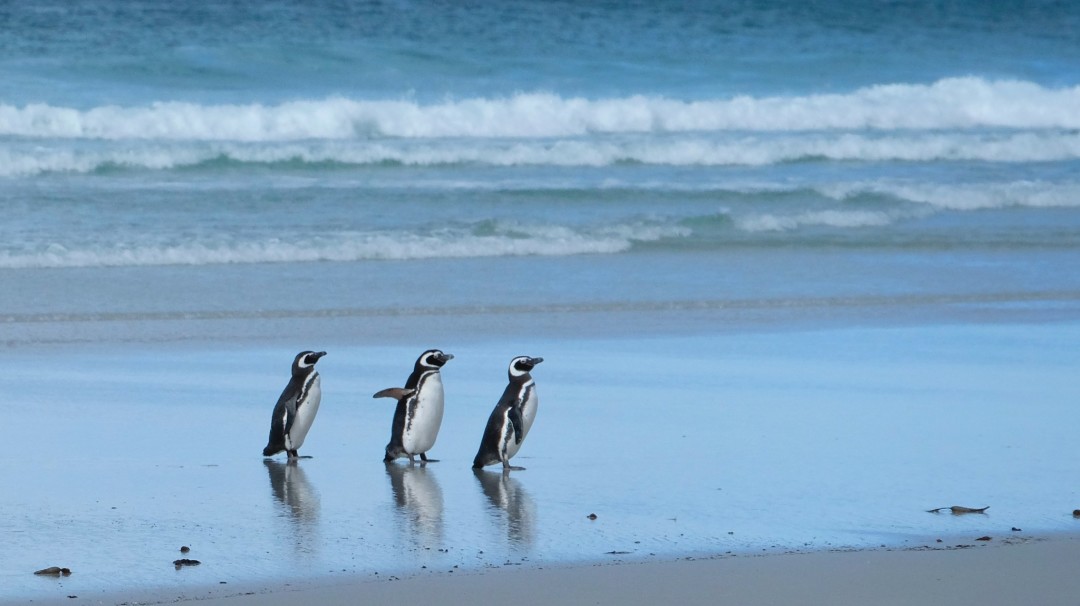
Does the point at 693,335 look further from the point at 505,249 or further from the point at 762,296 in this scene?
the point at 505,249

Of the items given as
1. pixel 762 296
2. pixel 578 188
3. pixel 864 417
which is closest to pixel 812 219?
pixel 578 188

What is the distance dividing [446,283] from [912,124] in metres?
13.5

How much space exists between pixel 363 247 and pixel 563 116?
975cm

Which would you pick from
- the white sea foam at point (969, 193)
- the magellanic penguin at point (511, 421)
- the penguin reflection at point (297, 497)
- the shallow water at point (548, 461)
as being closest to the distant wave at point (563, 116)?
the white sea foam at point (969, 193)

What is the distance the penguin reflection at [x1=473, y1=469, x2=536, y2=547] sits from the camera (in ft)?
14.1

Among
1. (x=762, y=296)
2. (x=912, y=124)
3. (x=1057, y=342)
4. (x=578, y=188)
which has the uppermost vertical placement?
(x=912, y=124)

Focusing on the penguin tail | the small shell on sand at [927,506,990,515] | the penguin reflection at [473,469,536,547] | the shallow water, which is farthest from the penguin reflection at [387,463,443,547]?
the small shell on sand at [927,506,990,515]

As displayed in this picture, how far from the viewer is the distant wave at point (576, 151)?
17.1m

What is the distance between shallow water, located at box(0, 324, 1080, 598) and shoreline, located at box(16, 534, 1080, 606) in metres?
0.11

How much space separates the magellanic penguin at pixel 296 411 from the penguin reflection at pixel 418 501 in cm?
35

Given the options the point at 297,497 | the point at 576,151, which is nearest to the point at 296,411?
the point at 297,497

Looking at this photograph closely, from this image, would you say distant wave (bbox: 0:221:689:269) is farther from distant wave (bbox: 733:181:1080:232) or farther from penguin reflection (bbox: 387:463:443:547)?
penguin reflection (bbox: 387:463:443:547)

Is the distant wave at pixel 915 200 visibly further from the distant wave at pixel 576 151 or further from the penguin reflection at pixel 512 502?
the penguin reflection at pixel 512 502

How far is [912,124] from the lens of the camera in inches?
880
